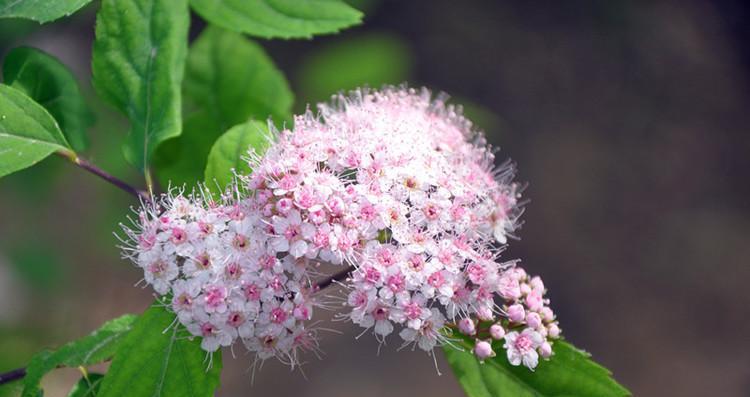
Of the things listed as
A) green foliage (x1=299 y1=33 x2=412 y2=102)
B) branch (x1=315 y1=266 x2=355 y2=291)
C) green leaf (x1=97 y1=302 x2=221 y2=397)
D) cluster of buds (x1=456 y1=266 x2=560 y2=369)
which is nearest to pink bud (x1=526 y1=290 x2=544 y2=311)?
cluster of buds (x1=456 y1=266 x2=560 y2=369)

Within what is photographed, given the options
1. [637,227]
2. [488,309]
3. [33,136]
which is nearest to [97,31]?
[33,136]

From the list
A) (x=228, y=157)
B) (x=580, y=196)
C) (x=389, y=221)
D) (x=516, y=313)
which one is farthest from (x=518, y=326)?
(x=580, y=196)

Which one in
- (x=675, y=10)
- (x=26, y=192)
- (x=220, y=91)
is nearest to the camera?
(x=220, y=91)

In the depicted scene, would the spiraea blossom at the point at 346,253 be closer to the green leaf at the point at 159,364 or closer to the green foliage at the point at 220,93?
the green leaf at the point at 159,364

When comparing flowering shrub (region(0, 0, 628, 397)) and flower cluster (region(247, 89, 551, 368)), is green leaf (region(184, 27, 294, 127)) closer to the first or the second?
flowering shrub (region(0, 0, 628, 397))

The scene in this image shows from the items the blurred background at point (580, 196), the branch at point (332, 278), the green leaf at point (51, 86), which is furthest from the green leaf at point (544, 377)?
the blurred background at point (580, 196)

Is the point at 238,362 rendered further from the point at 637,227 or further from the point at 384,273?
the point at 384,273
